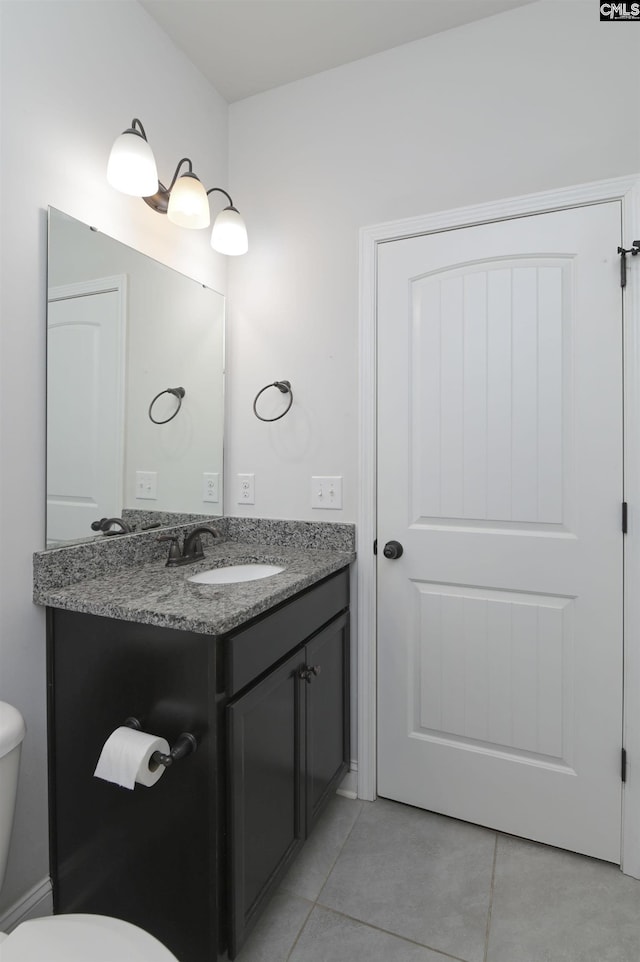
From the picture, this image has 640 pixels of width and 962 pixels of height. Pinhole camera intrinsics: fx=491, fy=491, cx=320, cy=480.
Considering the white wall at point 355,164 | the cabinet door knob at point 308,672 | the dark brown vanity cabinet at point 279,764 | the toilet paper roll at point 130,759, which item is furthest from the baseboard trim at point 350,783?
the toilet paper roll at point 130,759

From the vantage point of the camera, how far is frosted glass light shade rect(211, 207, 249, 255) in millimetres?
1795

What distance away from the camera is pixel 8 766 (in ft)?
3.14

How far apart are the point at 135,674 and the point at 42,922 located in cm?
44

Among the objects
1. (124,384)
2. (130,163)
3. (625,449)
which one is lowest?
(625,449)

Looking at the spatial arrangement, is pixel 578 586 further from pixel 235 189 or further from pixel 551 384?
pixel 235 189

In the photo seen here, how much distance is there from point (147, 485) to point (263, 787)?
3.31 ft

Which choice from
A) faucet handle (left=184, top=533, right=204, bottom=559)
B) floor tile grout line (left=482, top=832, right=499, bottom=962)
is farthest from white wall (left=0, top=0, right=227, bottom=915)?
floor tile grout line (left=482, top=832, right=499, bottom=962)

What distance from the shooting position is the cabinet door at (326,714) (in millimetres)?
1506

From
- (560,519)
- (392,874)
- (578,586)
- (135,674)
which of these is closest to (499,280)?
(560,519)

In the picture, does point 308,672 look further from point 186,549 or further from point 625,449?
point 625,449

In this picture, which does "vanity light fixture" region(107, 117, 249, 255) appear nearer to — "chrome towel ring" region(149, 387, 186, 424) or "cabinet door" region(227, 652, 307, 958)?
"chrome towel ring" region(149, 387, 186, 424)

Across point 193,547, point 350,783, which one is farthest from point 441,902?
point 193,547

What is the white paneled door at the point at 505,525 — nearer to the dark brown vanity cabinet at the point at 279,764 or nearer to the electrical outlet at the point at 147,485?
the dark brown vanity cabinet at the point at 279,764

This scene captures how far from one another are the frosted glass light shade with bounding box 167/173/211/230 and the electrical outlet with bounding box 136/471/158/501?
33.2 inches
